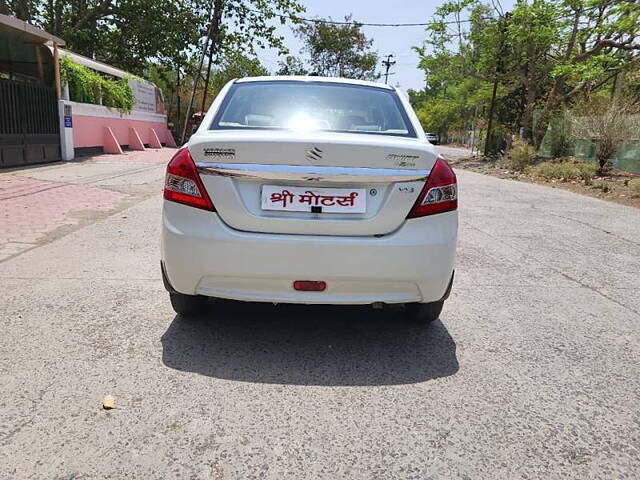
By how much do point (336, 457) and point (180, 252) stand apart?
4.29 ft

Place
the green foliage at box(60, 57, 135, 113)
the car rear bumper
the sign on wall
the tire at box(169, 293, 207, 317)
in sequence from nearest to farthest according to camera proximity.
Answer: the car rear bumper
the tire at box(169, 293, 207, 317)
the green foliage at box(60, 57, 135, 113)
the sign on wall

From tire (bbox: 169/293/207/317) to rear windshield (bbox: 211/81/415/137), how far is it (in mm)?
1024

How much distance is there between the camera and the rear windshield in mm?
3125

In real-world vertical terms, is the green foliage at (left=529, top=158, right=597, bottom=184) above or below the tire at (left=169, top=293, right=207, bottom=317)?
above

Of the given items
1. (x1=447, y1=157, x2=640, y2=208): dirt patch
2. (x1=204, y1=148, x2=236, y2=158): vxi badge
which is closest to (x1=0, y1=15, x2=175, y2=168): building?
(x1=204, y1=148, x2=236, y2=158): vxi badge

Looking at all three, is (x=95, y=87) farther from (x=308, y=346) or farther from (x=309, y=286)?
(x=309, y=286)

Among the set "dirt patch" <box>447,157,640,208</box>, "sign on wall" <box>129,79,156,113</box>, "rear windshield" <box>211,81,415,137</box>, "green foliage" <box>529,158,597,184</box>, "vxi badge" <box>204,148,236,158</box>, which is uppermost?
"sign on wall" <box>129,79,156,113</box>

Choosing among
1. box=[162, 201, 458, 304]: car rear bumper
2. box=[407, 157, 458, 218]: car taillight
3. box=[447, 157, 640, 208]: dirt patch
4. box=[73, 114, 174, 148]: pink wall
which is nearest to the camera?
box=[162, 201, 458, 304]: car rear bumper

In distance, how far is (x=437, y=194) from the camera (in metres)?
2.72

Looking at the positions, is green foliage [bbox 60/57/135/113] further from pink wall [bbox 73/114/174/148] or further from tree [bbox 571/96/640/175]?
tree [bbox 571/96/640/175]

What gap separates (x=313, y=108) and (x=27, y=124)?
37.7 ft

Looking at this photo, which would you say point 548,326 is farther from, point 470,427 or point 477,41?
point 477,41

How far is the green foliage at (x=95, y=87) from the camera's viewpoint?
14.5 metres

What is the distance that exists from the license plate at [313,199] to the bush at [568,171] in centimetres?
1348
